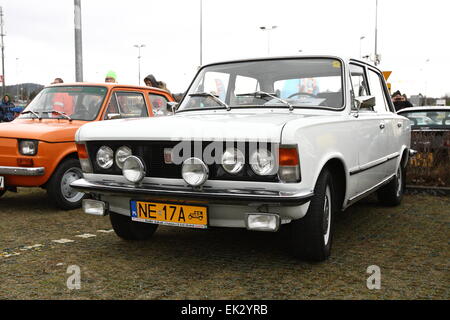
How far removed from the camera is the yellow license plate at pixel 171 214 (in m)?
3.53

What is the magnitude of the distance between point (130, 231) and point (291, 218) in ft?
5.63

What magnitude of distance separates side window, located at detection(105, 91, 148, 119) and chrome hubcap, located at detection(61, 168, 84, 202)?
34.7 inches

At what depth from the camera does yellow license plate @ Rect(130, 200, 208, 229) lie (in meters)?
3.53

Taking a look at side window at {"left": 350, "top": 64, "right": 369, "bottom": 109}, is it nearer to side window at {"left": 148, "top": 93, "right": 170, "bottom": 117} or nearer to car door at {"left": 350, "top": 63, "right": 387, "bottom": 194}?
car door at {"left": 350, "top": 63, "right": 387, "bottom": 194}

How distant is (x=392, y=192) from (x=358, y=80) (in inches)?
77.2

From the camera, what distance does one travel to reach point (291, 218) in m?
3.43

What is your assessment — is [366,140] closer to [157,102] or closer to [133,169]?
[133,169]

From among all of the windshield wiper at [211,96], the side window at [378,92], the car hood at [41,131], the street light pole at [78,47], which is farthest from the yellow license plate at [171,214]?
the street light pole at [78,47]

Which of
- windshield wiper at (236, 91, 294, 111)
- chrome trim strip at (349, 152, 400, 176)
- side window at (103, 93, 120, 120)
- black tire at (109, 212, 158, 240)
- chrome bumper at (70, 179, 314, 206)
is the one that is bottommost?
black tire at (109, 212, 158, 240)

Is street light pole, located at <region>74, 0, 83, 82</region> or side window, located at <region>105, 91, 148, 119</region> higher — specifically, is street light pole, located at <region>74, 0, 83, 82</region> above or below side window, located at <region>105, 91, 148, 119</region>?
above

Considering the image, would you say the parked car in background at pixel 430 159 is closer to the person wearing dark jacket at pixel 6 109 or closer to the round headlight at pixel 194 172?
the round headlight at pixel 194 172

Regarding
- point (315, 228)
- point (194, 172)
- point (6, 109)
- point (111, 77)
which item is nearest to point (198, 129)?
point (194, 172)

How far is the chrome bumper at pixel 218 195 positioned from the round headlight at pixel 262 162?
127mm

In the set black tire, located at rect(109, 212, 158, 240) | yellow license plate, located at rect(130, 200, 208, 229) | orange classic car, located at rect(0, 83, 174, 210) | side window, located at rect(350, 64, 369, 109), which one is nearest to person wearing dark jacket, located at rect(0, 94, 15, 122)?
orange classic car, located at rect(0, 83, 174, 210)
